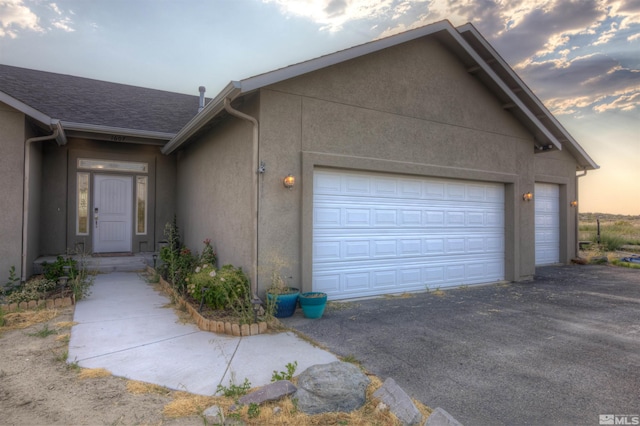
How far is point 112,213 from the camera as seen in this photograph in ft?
31.9

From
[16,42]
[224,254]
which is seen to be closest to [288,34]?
[224,254]

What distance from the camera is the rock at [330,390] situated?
276cm

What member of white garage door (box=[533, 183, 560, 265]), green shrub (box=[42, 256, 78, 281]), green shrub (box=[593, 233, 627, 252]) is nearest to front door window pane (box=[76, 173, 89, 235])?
green shrub (box=[42, 256, 78, 281])

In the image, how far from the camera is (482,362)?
3779 mm

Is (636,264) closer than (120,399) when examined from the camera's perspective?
No

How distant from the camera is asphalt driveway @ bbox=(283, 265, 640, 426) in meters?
2.93

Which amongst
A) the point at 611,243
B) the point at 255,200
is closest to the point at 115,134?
the point at 255,200

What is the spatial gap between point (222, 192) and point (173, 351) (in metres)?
3.60

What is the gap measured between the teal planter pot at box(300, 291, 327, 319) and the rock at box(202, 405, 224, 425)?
2.65m

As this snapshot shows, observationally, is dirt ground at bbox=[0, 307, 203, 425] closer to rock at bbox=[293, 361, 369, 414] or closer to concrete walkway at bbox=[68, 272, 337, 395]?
concrete walkway at bbox=[68, 272, 337, 395]

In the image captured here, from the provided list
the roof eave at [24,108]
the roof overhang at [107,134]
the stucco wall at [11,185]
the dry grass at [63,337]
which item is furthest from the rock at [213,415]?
the roof overhang at [107,134]

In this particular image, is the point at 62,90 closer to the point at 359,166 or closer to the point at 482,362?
the point at 359,166

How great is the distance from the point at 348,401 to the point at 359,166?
14.3 ft

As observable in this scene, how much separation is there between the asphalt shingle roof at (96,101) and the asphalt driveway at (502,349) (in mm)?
7252
